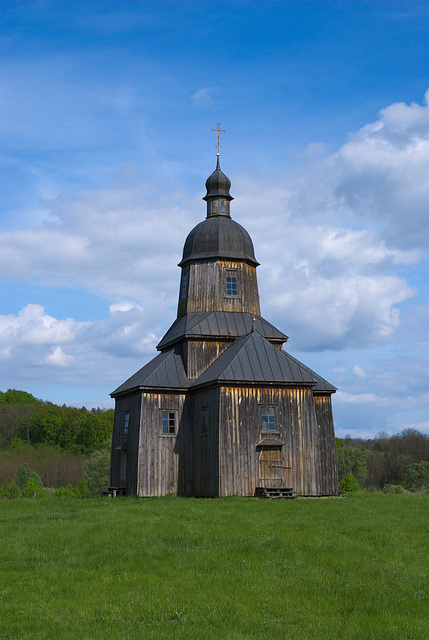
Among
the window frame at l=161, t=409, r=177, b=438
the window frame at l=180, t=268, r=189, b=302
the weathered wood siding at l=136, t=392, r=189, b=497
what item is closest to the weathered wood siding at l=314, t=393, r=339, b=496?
the weathered wood siding at l=136, t=392, r=189, b=497

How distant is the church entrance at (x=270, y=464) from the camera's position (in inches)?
1081

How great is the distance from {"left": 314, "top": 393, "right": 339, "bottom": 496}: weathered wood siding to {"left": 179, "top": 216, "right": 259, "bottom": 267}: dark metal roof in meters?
8.38

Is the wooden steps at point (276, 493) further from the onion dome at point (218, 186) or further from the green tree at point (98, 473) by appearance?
the green tree at point (98, 473)

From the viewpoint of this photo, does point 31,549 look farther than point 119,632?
Yes

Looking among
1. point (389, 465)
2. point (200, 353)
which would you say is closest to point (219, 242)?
point (200, 353)

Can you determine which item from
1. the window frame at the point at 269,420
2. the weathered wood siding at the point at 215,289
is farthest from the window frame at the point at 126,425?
the window frame at the point at 269,420

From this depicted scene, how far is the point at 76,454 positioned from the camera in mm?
99938

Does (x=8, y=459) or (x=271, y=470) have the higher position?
(x=8, y=459)

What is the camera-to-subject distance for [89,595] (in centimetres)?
1098

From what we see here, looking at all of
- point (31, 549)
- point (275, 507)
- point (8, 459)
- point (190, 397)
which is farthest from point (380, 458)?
point (31, 549)

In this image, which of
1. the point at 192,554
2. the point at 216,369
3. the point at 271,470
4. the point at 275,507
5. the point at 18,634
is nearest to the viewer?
the point at 18,634

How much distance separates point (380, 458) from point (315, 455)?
2367 inches

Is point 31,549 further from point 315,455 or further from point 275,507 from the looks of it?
point 315,455

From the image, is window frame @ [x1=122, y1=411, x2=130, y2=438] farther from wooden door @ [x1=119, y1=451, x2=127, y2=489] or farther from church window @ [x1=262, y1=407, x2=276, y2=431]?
church window @ [x1=262, y1=407, x2=276, y2=431]
